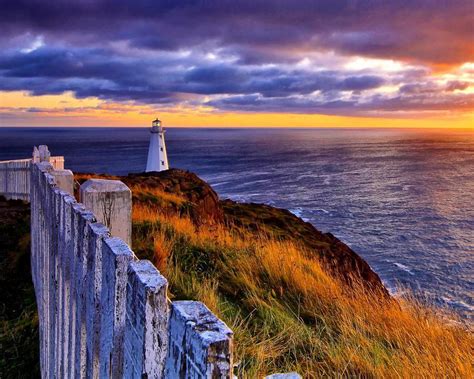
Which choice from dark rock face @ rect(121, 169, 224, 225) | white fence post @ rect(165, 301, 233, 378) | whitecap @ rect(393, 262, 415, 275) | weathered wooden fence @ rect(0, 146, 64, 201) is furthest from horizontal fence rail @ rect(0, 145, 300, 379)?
whitecap @ rect(393, 262, 415, 275)

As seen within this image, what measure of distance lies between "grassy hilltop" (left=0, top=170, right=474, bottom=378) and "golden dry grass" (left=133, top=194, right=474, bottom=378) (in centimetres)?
1

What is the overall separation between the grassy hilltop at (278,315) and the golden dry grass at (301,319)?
0.01 meters

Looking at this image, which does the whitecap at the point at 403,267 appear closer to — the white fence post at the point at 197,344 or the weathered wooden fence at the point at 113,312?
the weathered wooden fence at the point at 113,312

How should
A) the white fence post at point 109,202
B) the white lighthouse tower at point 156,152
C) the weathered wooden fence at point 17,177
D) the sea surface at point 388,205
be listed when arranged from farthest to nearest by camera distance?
the white lighthouse tower at point 156,152, the sea surface at point 388,205, the weathered wooden fence at point 17,177, the white fence post at point 109,202

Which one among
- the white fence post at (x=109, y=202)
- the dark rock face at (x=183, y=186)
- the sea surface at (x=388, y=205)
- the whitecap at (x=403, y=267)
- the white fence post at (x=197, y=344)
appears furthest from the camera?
the whitecap at (x=403, y=267)

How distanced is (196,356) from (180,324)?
0.09 meters

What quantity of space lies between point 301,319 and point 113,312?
3.18m

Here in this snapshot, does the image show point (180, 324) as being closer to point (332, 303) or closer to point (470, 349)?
point (470, 349)

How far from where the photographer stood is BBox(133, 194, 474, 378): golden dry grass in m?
3.39

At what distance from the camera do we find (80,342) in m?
2.21

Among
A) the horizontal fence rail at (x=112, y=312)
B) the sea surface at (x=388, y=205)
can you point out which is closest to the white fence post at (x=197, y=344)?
the horizontal fence rail at (x=112, y=312)

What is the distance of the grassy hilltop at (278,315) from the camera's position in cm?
343

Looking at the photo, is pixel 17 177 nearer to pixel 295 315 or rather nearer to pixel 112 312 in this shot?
pixel 295 315

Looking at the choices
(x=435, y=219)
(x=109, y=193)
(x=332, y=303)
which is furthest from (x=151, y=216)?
(x=435, y=219)
